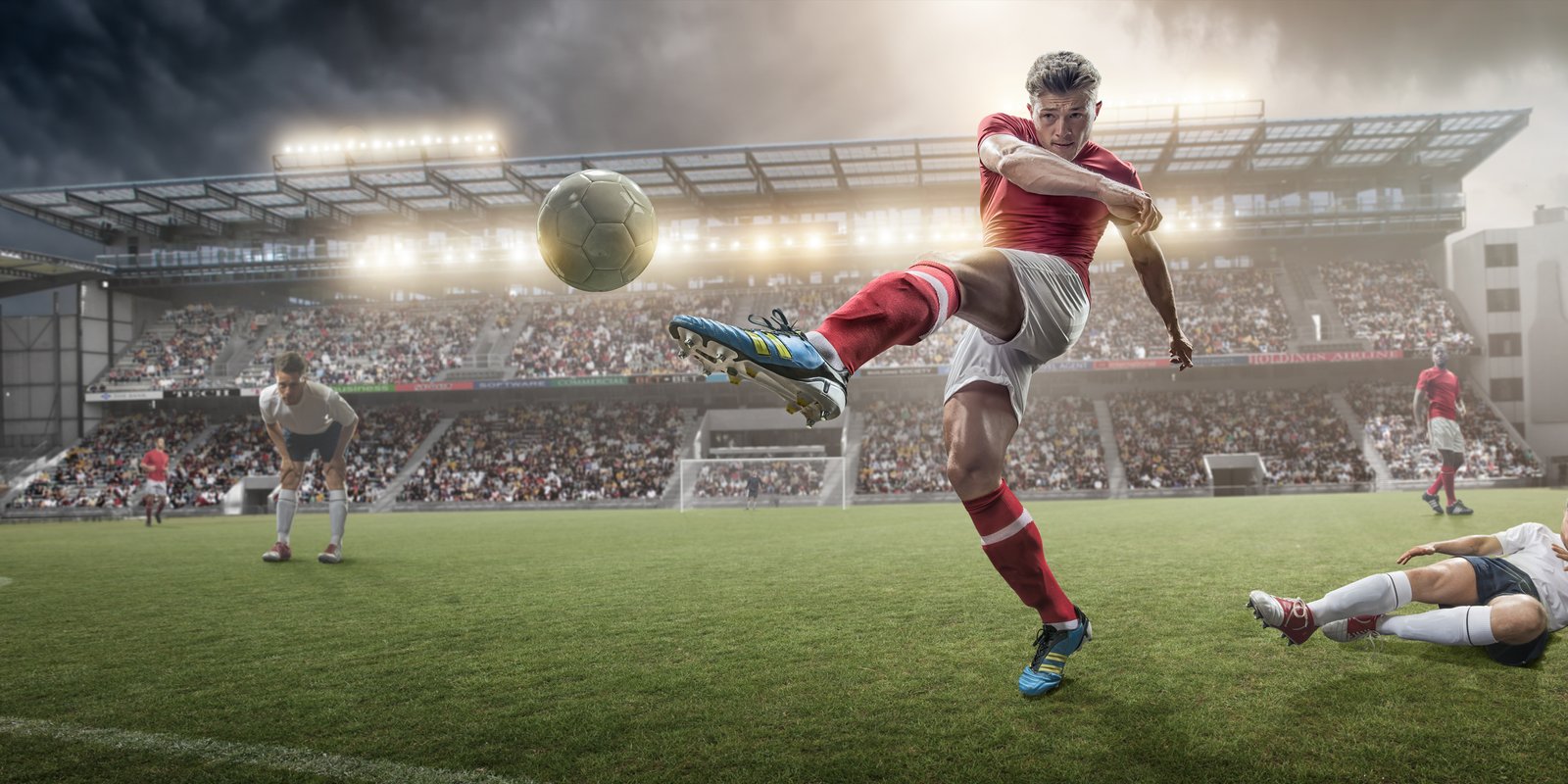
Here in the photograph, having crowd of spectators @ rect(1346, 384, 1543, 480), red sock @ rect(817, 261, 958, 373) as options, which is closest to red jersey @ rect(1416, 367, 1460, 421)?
red sock @ rect(817, 261, 958, 373)

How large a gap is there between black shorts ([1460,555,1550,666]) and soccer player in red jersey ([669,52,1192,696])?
170 centimetres

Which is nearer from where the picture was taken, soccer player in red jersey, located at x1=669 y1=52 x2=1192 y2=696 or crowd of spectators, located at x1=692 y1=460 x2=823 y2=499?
soccer player in red jersey, located at x1=669 y1=52 x2=1192 y2=696

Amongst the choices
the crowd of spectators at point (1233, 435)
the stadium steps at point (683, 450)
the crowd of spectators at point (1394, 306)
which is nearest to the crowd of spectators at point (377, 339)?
the stadium steps at point (683, 450)

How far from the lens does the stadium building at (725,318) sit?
2861cm

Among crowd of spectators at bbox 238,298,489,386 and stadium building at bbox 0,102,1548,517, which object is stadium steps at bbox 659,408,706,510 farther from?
crowd of spectators at bbox 238,298,489,386

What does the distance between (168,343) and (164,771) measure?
140 ft

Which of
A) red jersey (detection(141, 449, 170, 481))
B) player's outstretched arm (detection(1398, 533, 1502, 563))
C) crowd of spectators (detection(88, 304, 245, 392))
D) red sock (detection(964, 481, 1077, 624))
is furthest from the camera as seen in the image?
crowd of spectators (detection(88, 304, 245, 392))

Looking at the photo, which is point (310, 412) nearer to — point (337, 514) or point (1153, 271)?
point (337, 514)

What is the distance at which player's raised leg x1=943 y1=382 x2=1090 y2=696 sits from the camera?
11.5ft

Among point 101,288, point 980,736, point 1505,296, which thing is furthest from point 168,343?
point 1505,296

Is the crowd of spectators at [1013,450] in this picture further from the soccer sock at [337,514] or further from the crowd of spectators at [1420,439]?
the soccer sock at [337,514]

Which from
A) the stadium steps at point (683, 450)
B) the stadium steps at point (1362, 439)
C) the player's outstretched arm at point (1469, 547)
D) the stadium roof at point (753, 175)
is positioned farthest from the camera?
the stadium roof at point (753, 175)

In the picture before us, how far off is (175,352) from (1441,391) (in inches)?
1735

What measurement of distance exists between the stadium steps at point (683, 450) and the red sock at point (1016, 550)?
2281 centimetres
